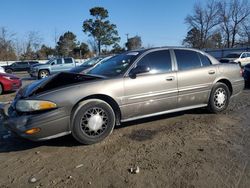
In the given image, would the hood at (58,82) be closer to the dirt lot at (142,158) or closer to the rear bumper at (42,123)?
the rear bumper at (42,123)

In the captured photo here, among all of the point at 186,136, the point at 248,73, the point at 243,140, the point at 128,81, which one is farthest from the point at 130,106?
the point at 248,73

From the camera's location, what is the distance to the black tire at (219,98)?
587cm

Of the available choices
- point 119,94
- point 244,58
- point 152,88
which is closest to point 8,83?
point 119,94

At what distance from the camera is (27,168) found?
3.55 metres

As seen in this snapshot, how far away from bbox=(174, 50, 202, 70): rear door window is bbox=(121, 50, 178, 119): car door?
23 cm

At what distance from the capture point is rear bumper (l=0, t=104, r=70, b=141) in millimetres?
3896

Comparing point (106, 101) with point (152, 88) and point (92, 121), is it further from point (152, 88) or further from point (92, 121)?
point (152, 88)

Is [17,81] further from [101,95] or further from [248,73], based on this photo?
[248,73]

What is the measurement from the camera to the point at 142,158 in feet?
12.2

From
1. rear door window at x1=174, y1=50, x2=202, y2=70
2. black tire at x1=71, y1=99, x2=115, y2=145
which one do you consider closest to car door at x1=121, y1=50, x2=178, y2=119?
rear door window at x1=174, y1=50, x2=202, y2=70

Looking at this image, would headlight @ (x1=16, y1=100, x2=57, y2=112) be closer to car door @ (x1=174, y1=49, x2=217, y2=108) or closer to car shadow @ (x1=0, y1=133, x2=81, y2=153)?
car shadow @ (x1=0, y1=133, x2=81, y2=153)

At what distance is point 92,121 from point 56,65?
685 inches

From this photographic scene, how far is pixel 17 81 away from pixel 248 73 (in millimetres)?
9252

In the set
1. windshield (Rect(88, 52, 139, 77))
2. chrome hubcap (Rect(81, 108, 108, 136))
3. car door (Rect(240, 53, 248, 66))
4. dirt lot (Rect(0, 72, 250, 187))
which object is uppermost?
car door (Rect(240, 53, 248, 66))
